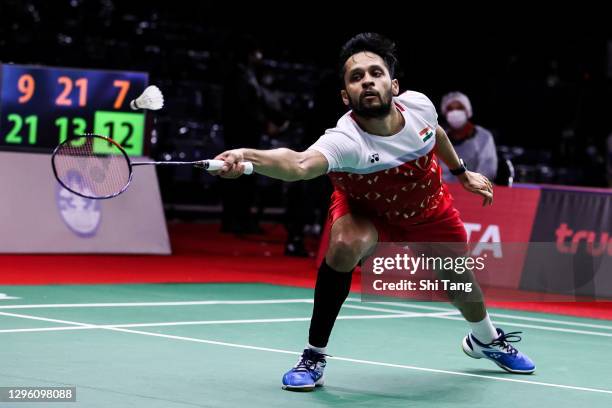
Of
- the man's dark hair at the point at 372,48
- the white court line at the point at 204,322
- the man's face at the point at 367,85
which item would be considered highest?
the man's dark hair at the point at 372,48

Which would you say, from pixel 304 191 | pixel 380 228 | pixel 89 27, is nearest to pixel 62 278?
pixel 304 191

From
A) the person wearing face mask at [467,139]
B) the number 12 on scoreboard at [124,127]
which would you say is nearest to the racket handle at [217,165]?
the person wearing face mask at [467,139]

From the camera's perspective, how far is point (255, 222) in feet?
53.2

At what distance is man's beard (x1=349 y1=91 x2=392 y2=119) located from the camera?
5.53 meters

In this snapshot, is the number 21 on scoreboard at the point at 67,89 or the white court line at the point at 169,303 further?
the number 21 on scoreboard at the point at 67,89

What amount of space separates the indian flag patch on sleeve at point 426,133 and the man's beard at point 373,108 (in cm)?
26

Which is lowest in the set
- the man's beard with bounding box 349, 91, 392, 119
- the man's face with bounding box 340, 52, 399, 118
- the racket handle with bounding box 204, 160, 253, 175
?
the racket handle with bounding box 204, 160, 253, 175

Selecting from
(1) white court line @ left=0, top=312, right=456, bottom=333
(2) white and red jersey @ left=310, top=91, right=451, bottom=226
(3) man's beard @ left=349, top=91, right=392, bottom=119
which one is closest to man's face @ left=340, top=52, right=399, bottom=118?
(3) man's beard @ left=349, top=91, right=392, bottom=119

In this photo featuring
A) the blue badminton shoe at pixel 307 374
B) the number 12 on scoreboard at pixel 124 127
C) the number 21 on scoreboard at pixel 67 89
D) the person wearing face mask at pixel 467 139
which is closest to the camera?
the blue badminton shoe at pixel 307 374

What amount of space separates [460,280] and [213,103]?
12552 mm

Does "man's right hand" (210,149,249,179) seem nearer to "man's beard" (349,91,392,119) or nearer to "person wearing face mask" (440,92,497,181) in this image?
"man's beard" (349,91,392,119)

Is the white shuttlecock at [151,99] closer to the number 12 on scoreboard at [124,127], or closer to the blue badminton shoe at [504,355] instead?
the blue badminton shoe at [504,355]

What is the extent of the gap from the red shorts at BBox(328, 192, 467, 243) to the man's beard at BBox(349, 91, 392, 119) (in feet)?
1.63

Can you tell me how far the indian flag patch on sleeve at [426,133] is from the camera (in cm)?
577
